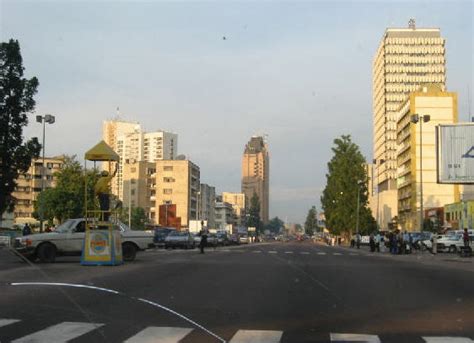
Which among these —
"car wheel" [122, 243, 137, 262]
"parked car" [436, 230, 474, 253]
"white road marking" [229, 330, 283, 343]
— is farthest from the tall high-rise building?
"white road marking" [229, 330, 283, 343]

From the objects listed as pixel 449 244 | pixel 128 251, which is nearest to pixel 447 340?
pixel 128 251

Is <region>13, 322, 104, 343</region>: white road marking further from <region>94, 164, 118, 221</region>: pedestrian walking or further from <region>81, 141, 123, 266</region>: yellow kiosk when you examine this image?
<region>94, 164, 118, 221</region>: pedestrian walking

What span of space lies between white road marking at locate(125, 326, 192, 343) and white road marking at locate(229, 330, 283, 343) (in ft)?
2.47

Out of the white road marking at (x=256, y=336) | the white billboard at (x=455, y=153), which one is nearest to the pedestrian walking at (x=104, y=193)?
the white road marking at (x=256, y=336)

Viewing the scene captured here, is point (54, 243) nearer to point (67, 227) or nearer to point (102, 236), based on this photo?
point (67, 227)

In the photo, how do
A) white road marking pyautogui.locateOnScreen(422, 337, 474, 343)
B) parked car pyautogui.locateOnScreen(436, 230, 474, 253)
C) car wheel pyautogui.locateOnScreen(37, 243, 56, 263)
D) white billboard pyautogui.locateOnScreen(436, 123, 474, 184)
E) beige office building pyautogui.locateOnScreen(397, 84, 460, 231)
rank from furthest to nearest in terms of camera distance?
1. beige office building pyautogui.locateOnScreen(397, 84, 460, 231)
2. parked car pyautogui.locateOnScreen(436, 230, 474, 253)
3. white billboard pyautogui.locateOnScreen(436, 123, 474, 184)
4. car wheel pyautogui.locateOnScreen(37, 243, 56, 263)
5. white road marking pyautogui.locateOnScreen(422, 337, 474, 343)

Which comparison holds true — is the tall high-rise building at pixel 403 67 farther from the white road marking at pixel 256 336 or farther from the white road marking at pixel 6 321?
the white road marking at pixel 6 321

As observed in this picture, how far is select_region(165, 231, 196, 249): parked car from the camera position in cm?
5100

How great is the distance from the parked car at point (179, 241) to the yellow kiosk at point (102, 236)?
26.8m

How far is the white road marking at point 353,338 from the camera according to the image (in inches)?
328

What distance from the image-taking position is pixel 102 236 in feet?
73.5

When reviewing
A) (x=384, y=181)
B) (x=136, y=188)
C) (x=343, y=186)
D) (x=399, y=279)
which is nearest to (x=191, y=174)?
(x=136, y=188)

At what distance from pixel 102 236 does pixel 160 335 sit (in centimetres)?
1450

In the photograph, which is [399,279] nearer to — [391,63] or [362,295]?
[362,295]
